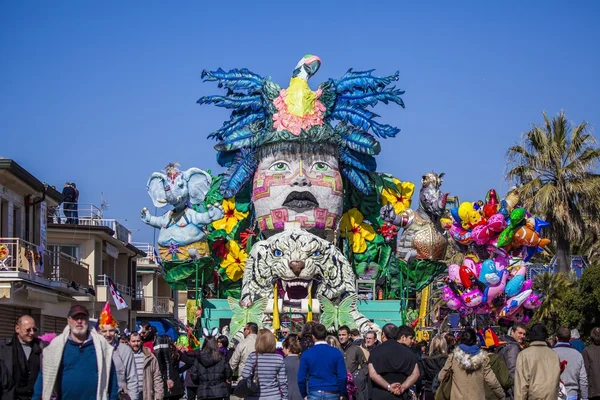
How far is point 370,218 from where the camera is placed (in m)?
35.9

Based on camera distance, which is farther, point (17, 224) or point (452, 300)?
point (17, 224)

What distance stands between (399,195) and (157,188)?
741 cm

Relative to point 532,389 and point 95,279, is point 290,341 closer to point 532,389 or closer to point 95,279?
point 532,389

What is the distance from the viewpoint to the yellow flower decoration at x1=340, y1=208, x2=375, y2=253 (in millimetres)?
35312

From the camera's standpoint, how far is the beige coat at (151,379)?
47.9 feet

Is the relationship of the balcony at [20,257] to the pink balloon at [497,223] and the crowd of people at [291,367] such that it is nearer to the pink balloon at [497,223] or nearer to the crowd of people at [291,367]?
the pink balloon at [497,223]

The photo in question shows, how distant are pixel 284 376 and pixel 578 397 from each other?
3898mm

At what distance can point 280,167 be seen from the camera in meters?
33.1

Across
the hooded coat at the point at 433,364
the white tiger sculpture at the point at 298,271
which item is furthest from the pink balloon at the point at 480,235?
the hooded coat at the point at 433,364

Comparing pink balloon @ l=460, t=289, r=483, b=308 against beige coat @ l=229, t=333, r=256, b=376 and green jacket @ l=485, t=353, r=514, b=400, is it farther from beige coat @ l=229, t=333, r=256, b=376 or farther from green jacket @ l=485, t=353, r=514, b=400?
green jacket @ l=485, t=353, r=514, b=400

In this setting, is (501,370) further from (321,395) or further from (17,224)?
(17,224)

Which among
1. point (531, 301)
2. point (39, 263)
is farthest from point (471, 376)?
point (39, 263)

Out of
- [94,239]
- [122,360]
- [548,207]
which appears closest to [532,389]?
[122,360]

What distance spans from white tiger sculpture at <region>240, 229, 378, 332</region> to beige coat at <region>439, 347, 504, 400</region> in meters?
18.2
